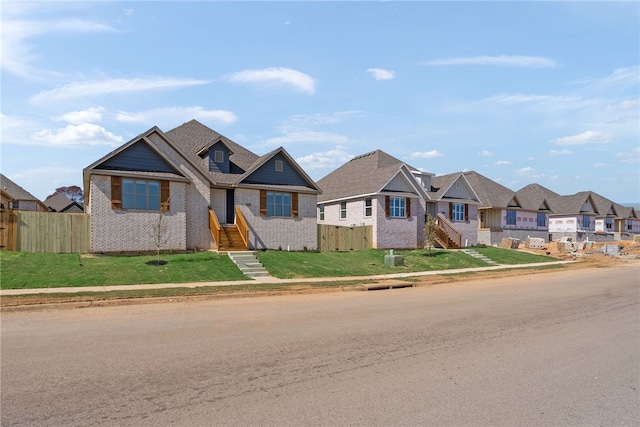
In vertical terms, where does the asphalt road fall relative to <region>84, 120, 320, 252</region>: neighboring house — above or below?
below

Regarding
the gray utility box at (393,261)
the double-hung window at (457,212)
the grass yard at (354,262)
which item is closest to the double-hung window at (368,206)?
the grass yard at (354,262)

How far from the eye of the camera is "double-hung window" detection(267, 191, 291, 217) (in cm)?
2768

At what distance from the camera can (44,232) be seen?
21.1m

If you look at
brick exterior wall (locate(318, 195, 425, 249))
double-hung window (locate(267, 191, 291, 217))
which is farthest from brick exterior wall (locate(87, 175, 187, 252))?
brick exterior wall (locate(318, 195, 425, 249))

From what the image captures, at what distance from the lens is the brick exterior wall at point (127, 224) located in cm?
2181

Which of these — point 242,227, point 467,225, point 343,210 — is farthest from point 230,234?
point 467,225

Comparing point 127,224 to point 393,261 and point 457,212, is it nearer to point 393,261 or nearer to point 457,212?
point 393,261

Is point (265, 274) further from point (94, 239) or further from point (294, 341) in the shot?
point (294, 341)

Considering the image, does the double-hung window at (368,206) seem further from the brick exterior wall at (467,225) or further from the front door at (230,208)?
the front door at (230,208)

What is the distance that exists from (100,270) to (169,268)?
2.57 meters

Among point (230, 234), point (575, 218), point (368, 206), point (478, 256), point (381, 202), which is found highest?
point (381, 202)

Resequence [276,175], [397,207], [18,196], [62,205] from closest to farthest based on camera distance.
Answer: [276,175] < [397,207] < [18,196] < [62,205]

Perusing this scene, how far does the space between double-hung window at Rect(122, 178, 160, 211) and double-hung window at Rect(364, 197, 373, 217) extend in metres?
15.5

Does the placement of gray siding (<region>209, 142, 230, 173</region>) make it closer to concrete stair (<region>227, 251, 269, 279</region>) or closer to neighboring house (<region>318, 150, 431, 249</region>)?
concrete stair (<region>227, 251, 269, 279</region>)
